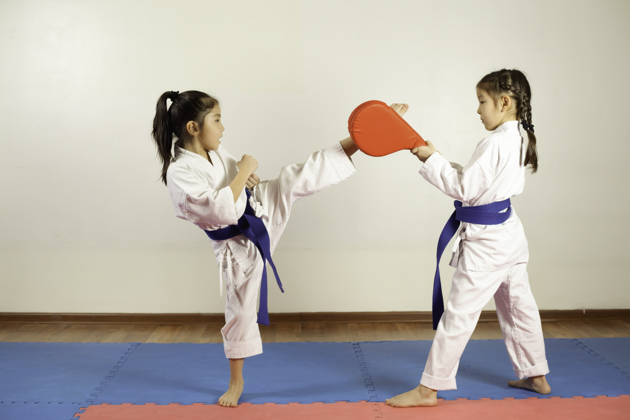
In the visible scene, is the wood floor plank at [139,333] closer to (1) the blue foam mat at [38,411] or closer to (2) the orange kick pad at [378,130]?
(1) the blue foam mat at [38,411]

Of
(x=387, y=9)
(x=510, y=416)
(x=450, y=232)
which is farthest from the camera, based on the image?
(x=387, y=9)

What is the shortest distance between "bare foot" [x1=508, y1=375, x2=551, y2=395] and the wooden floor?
0.80 m

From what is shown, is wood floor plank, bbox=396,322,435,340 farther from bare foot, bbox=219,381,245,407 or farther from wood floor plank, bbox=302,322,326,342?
bare foot, bbox=219,381,245,407

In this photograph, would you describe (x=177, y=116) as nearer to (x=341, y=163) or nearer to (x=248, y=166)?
(x=248, y=166)

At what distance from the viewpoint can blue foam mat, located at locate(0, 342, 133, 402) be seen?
238 centimetres

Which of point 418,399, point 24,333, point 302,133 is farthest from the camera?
point 302,133

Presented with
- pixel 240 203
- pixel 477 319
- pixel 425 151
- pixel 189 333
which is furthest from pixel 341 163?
pixel 189 333

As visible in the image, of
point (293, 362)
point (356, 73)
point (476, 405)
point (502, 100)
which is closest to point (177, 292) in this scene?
point (293, 362)

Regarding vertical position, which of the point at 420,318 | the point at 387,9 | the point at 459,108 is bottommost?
the point at 420,318

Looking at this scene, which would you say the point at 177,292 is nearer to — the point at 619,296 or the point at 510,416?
the point at 510,416

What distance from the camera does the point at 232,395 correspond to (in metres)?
2.27

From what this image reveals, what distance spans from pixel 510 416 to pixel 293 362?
1.11 m

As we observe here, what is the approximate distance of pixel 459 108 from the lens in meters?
3.42

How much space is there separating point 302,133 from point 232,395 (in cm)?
174
